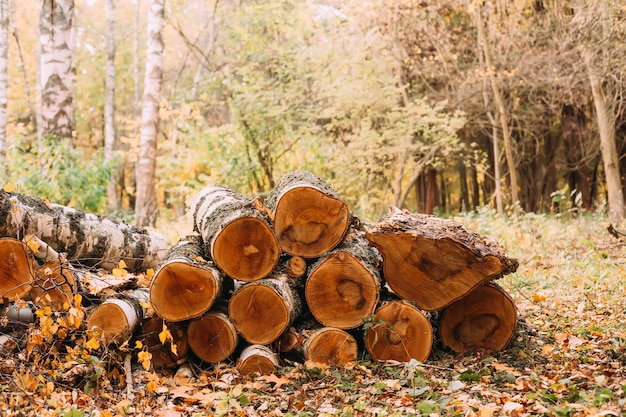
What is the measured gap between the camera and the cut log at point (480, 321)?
4.62m

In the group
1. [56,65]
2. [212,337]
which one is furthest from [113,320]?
[56,65]

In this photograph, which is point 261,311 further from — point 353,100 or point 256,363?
point 353,100

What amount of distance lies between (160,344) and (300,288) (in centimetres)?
118

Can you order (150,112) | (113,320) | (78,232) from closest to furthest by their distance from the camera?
(113,320) → (78,232) → (150,112)

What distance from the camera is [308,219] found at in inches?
181

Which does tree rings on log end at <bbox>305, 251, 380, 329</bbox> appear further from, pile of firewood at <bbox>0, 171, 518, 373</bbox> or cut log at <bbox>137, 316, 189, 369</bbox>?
cut log at <bbox>137, 316, 189, 369</bbox>

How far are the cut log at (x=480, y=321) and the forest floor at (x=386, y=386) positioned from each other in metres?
0.10

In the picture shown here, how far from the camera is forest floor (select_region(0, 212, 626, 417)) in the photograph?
10.8 ft

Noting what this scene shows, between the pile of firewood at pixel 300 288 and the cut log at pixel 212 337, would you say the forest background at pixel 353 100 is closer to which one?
the pile of firewood at pixel 300 288

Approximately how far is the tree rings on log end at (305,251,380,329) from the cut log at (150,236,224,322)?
0.75 m

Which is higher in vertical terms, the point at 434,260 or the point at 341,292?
the point at 434,260

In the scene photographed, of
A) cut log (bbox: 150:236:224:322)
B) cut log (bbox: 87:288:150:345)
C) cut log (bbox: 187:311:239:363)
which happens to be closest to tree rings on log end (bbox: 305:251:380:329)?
cut log (bbox: 187:311:239:363)

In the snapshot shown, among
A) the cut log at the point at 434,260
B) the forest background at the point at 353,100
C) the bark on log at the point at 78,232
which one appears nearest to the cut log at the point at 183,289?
the bark on log at the point at 78,232

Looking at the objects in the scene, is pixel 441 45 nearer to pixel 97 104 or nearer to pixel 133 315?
pixel 133 315
